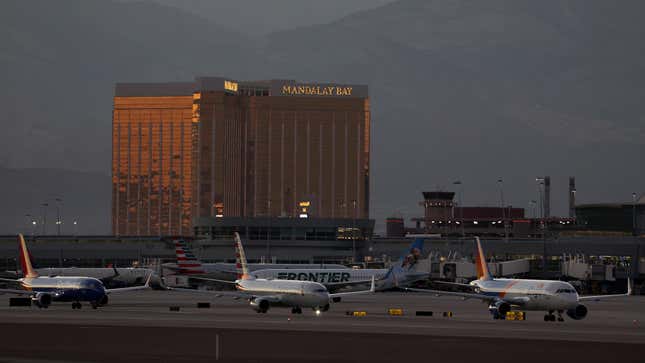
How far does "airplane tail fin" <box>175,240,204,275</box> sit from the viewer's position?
159 metres

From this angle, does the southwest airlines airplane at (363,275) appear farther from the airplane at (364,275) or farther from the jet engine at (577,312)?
the jet engine at (577,312)

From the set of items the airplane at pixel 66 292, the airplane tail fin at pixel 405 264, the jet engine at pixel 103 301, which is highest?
the airplane tail fin at pixel 405 264

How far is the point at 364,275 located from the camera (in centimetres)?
15175

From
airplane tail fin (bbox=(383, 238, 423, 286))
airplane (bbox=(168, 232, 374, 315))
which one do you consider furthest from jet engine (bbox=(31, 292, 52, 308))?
airplane tail fin (bbox=(383, 238, 423, 286))

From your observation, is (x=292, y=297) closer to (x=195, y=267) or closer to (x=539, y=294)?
(x=539, y=294)

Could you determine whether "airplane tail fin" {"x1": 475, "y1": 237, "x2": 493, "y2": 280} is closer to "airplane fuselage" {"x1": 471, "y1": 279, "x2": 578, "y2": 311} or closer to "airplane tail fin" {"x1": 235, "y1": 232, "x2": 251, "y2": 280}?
"airplane fuselage" {"x1": 471, "y1": 279, "x2": 578, "y2": 311}

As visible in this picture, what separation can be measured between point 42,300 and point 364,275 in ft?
165

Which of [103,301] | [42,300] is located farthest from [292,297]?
[42,300]

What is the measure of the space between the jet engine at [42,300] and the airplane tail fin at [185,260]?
4562cm

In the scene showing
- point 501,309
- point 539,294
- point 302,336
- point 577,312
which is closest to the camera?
point 302,336

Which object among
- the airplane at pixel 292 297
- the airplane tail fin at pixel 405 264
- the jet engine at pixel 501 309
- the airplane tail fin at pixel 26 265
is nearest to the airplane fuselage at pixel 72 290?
the airplane tail fin at pixel 26 265

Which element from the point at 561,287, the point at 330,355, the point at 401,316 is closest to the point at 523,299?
the point at 561,287

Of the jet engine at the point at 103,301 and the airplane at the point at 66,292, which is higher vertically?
the airplane at the point at 66,292

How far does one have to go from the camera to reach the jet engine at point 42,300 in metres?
112
